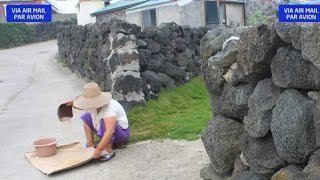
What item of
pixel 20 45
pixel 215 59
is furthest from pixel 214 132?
pixel 20 45

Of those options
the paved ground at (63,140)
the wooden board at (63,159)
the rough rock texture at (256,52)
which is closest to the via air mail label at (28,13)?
the rough rock texture at (256,52)

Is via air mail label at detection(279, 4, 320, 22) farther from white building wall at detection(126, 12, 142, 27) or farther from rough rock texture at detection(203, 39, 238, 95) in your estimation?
white building wall at detection(126, 12, 142, 27)

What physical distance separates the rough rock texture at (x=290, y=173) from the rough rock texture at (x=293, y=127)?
0.05 metres

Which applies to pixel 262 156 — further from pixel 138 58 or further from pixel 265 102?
pixel 138 58

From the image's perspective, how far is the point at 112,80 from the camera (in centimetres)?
782

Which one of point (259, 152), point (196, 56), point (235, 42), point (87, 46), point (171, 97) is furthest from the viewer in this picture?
point (87, 46)

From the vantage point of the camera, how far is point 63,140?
665 cm

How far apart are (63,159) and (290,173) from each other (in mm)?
3092

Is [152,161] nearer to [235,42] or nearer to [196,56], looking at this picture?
[235,42]

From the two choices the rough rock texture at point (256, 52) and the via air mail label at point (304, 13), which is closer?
the via air mail label at point (304, 13)

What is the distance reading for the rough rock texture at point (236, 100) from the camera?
11.8 feet

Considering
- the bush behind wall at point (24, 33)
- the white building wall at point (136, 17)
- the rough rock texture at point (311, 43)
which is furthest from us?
the bush behind wall at point (24, 33)

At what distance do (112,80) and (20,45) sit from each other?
2703 cm

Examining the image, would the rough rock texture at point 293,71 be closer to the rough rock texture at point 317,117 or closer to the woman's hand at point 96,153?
the rough rock texture at point 317,117
